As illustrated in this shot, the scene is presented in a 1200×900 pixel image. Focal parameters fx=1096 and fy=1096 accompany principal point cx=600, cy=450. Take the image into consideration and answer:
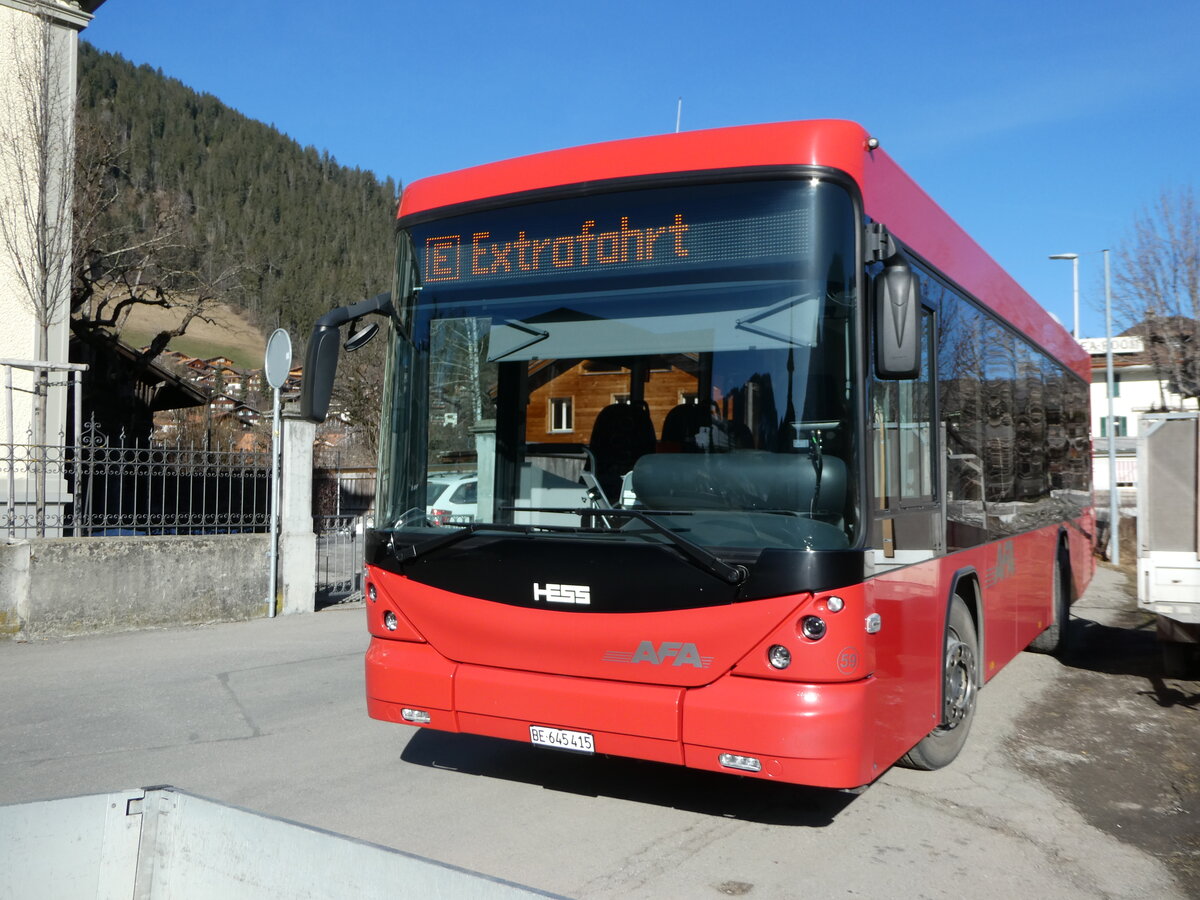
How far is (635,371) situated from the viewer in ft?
16.0

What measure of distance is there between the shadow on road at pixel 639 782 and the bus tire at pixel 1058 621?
4.97 m

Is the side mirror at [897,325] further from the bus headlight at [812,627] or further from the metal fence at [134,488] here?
the metal fence at [134,488]

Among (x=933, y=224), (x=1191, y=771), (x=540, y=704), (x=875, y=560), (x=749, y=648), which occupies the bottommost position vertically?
(x=1191, y=771)

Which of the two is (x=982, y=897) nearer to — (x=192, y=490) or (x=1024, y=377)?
(x=1024, y=377)

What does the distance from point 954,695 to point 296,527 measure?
8190 mm

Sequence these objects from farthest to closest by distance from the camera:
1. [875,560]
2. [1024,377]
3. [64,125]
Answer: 1. [64,125]
2. [1024,377]
3. [875,560]

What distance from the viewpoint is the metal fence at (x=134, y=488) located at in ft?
34.2

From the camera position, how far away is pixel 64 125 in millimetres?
14656

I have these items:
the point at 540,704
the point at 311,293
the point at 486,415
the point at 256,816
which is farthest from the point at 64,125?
the point at 311,293

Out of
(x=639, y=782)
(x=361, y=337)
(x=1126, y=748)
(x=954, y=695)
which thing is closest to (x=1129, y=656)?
(x=1126, y=748)

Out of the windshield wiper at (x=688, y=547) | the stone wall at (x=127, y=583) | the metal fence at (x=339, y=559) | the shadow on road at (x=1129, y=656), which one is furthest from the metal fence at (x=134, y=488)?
the shadow on road at (x=1129, y=656)

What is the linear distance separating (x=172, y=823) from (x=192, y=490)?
8534 mm

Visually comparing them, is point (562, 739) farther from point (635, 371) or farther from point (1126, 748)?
point (1126, 748)

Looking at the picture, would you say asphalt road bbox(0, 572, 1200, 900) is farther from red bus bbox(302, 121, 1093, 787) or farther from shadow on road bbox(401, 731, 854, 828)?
red bus bbox(302, 121, 1093, 787)
